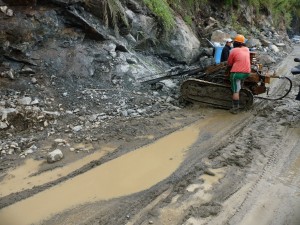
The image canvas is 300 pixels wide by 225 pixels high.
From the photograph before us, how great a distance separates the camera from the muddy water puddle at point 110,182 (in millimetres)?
4258

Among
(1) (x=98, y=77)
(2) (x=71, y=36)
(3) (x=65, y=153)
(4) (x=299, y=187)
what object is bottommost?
(4) (x=299, y=187)

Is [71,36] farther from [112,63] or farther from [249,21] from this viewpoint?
[249,21]

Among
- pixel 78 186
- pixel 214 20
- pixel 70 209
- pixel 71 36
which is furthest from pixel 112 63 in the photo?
pixel 214 20

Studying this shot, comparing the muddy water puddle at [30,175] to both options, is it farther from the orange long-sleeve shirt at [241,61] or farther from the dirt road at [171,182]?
the orange long-sleeve shirt at [241,61]

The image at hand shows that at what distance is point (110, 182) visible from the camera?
4.91m

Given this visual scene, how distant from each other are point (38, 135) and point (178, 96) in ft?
12.5

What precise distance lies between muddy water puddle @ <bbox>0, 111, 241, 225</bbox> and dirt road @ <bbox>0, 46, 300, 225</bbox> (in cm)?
1

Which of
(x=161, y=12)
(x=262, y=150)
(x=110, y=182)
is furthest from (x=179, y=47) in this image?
(x=110, y=182)

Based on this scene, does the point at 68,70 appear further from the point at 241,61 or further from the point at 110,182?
the point at 241,61

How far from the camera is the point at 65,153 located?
5.65m

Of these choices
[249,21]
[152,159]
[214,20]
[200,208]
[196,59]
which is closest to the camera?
[200,208]

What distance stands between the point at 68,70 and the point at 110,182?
12.3 ft

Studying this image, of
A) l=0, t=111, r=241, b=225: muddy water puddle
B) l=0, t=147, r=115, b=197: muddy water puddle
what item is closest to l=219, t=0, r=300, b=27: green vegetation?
l=0, t=111, r=241, b=225: muddy water puddle

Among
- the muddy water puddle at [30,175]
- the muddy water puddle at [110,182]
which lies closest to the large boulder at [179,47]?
the muddy water puddle at [110,182]
